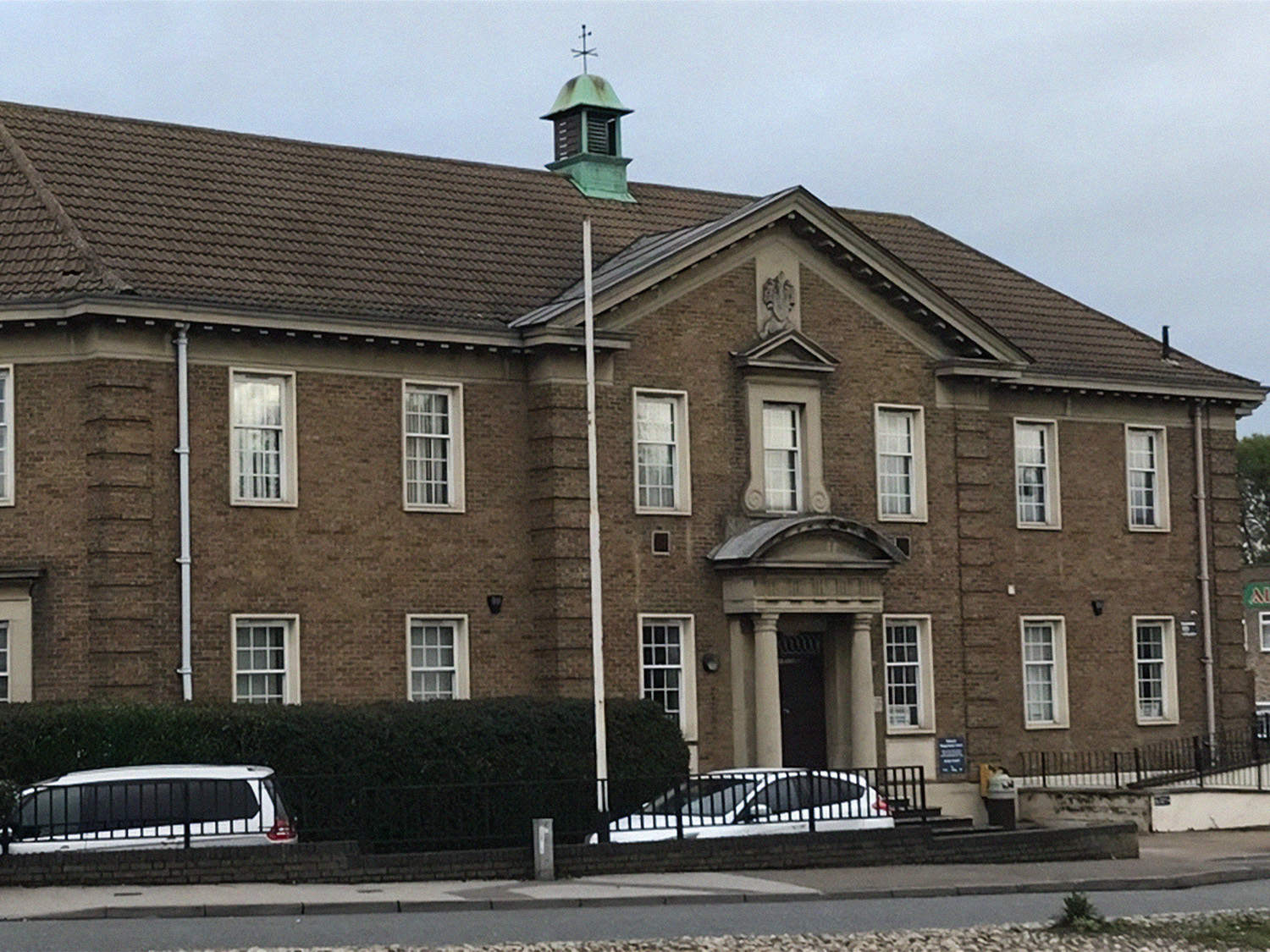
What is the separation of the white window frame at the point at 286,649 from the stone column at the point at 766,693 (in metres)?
7.54

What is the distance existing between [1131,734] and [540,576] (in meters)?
13.0

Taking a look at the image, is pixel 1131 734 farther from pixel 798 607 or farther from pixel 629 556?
pixel 629 556

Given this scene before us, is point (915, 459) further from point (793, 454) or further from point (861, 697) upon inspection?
point (861, 697)

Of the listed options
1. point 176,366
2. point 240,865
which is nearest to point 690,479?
point 176,366

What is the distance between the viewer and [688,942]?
2083 cm

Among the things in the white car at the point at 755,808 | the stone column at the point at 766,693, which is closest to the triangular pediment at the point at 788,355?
the stone column at the point at 766,693

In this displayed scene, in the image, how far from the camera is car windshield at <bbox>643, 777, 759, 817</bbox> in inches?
1182

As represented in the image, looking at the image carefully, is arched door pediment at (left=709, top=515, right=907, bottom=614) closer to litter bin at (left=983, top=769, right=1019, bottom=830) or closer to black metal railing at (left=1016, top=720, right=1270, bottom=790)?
litter bin at (left=983, top=769, right=1019, bottom=830)

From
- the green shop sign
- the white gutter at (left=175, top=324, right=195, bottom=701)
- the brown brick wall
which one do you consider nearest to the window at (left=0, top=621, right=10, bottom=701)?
the brown brick wall

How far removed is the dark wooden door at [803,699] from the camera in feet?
127

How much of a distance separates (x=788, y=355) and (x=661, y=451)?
2.84 meters

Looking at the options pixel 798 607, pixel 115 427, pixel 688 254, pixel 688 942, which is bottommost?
pixel 688 942

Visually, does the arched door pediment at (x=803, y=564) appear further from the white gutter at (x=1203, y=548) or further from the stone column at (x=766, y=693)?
the white gutter at (x=1203, y=548)

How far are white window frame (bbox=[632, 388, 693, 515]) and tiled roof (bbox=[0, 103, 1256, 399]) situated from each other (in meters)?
2.35
